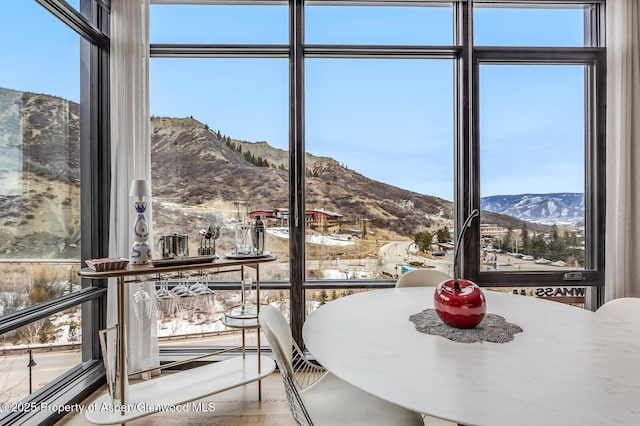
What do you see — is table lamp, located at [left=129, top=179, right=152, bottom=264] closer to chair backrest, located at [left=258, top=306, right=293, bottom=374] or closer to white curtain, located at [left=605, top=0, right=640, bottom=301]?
chair backrest, located at [left=258, top=306, right=293, bottom=374]

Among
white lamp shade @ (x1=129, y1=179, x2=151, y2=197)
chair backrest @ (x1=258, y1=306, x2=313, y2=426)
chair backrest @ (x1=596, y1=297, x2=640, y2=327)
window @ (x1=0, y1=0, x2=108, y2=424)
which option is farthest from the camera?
white lamp shade @ (x1=129, y1=179, x2=151, y2=197)

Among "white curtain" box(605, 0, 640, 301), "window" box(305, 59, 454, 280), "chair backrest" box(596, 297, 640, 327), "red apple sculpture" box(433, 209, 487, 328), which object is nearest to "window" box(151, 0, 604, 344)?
"window" box(305, 59, 454, 280)

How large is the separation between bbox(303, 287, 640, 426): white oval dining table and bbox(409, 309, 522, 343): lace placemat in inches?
1.1

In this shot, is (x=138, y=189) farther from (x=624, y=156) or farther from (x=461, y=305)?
(x=624, y=156)

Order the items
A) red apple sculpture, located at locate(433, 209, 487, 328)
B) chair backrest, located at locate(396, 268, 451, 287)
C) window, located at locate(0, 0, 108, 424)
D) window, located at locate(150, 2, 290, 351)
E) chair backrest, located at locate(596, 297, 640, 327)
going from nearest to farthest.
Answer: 1. red apple sculpture, located at locate(433, 209, 487, 328)
2. chair backrest, located at locate(596, 297, 640, 327)
3. window, located at locate(0, 0, 108, 424)
4. chair backrest, located at locate(396, 268, 451, 287)
5. window, located at locate(150, 2, 290, 351)

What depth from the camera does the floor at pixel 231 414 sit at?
1.95 metres

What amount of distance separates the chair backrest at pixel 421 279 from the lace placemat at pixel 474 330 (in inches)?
28.1

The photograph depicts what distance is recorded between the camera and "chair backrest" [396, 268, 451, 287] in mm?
2156

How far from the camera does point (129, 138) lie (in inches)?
94.0

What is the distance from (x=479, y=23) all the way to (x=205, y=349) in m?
3.36

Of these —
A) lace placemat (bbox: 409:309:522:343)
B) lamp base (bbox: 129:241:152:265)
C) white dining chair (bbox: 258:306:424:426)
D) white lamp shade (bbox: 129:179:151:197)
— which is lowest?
white dining chair (bbox: 258:306:424:426)

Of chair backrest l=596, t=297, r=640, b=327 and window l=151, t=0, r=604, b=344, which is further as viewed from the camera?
window l=151, t=0, r=604, b=344

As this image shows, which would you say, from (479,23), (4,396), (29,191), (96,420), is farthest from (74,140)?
(479,23)

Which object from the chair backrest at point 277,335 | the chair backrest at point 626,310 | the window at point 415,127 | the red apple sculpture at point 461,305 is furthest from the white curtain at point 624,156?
the chair backrest at point 277,335
